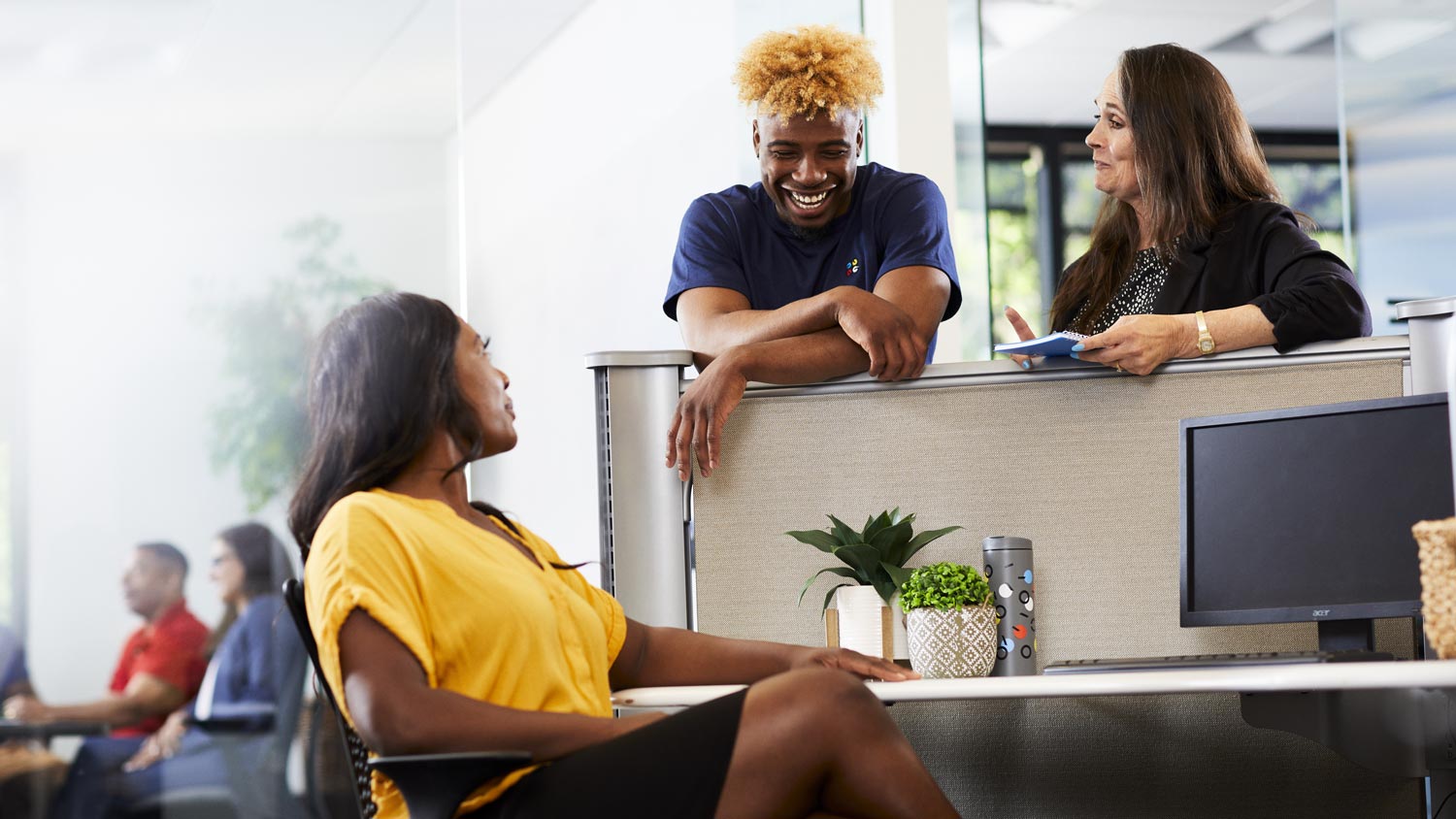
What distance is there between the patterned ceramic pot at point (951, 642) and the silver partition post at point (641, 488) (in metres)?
0.37

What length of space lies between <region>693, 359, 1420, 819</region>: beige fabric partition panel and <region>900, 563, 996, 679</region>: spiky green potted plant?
18cm

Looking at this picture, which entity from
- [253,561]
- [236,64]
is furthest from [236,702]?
[236,64]

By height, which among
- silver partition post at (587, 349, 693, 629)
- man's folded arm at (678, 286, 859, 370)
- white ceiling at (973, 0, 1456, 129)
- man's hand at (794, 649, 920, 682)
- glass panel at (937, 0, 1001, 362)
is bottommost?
man's hand at (794, 649, 920, 682)

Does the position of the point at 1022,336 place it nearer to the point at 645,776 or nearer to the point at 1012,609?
the point at 1012,609

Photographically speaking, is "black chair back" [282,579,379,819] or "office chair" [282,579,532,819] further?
"black chair back" [282,579,379,819]

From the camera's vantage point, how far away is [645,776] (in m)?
1.36

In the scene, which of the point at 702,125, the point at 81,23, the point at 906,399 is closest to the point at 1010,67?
the point at 702,125

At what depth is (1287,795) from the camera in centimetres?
203

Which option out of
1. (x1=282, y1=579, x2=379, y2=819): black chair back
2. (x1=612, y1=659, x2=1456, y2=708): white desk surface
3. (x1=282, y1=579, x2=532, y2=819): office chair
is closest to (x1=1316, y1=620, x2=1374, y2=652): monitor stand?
(x1=612, y1=659, x2=1456, y2=708): white desk surface

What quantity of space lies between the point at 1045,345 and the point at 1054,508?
23 centimetres

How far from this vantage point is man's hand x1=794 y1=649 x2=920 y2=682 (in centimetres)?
163

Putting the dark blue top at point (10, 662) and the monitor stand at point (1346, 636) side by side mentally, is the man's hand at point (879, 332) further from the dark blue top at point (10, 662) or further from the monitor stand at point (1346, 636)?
the dark blue top at point (10, 662)

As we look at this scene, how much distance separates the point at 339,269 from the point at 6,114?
2.88 ft

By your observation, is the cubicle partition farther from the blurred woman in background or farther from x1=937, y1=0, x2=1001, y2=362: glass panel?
the blurred woman in background
